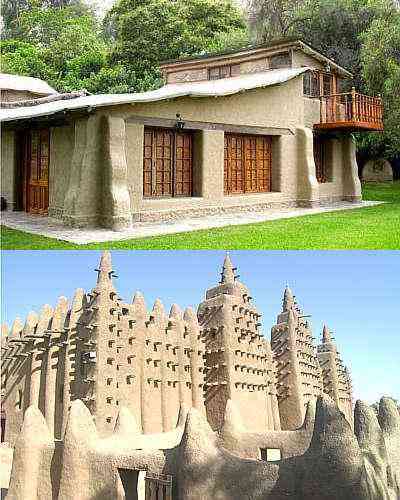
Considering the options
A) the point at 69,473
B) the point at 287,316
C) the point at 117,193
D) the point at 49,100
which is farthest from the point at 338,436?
the point at 49,100

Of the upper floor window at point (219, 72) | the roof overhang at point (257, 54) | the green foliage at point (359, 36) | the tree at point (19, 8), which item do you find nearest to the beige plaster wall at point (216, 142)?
the roof overhang at point (257, 54)

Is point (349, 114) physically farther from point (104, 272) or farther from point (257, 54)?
point (104, 272)

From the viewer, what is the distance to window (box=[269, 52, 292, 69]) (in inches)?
1117

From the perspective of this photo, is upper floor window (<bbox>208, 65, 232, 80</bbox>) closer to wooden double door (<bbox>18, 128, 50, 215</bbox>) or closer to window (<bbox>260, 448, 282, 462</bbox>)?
wooden double door (<bbox>18, 128, 50, 215</bbox>)

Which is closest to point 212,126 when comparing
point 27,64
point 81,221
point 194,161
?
point 194,161

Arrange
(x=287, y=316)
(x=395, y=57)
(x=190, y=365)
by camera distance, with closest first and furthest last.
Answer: (x=190, y=365) → (x=287, y=316) → (x=395, y=57)

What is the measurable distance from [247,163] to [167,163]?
4.03m

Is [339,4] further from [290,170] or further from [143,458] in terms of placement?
[143,458]

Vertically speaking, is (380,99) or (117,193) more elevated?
(380,99)

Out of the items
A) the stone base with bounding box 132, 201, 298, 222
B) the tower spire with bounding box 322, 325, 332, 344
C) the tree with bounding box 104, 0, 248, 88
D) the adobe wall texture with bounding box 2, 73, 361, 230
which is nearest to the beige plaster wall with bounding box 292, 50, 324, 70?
the adobe wall texture with bounding box 2, 73, 361, 230

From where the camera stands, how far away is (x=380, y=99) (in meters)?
31.6

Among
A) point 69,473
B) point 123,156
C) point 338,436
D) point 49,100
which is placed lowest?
point 69,473

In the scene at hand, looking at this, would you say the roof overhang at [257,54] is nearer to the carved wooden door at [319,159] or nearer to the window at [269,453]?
the carved wooden door at [319,159]

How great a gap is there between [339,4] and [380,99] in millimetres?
12178
